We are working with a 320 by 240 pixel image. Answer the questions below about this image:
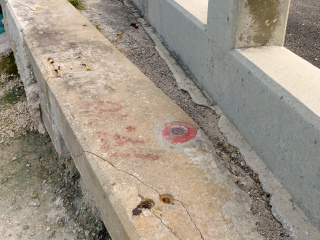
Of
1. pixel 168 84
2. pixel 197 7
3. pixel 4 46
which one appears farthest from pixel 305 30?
pixel 4 46

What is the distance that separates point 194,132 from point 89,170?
736 mm

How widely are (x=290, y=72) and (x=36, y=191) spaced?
264 centimetres

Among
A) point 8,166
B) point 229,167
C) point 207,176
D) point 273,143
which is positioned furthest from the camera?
point 8,166

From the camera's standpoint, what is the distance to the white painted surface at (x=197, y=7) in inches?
130

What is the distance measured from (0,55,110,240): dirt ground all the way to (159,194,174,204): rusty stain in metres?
1.25

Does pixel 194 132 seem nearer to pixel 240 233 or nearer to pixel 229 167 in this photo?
pixel 229 167

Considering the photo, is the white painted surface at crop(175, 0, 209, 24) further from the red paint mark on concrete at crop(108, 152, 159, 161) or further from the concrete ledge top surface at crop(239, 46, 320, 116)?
the red paint mark on concrete at crop(108, 152, 159, 161)

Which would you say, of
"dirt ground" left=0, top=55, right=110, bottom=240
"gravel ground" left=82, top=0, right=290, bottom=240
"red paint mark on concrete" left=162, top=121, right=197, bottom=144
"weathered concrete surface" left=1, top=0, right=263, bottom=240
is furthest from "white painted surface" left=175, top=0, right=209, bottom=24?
"dirt ground" left=0, top=55, right=110, bottom=240

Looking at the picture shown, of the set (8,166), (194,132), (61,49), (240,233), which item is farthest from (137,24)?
(240,233)

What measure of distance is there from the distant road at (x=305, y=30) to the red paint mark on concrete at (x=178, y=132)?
2007 millimetres

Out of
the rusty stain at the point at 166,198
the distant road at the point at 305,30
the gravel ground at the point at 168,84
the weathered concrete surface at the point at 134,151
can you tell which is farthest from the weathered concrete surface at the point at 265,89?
the distant road at the point at 305,30

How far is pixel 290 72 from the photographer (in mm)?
2234

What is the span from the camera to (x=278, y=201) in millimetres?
2072

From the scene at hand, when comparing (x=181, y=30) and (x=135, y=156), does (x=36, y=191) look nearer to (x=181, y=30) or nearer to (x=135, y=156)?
(x=135, y=156)
